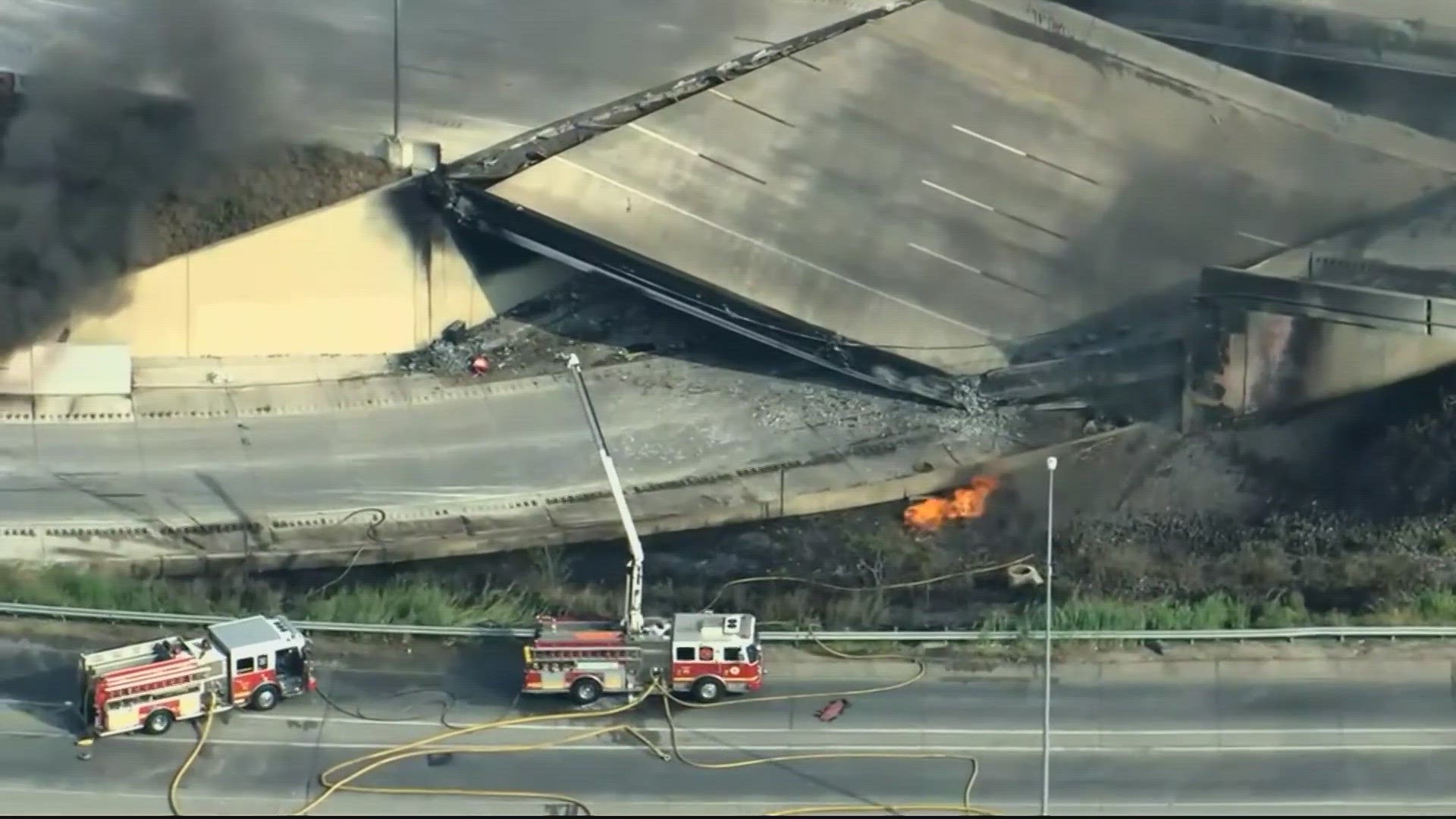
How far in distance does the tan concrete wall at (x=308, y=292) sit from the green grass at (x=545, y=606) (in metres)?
5.16

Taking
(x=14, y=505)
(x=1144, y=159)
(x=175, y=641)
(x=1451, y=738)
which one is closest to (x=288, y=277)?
(x=14, y=505)

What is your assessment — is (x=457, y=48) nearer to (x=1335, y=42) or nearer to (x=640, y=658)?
(x=1335, y=42)

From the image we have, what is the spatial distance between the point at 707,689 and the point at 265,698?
336 cm

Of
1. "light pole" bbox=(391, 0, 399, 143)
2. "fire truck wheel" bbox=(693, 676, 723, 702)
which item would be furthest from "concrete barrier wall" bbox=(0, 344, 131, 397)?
"fire truck wheel" bbox=(693, 676, 723, 702)

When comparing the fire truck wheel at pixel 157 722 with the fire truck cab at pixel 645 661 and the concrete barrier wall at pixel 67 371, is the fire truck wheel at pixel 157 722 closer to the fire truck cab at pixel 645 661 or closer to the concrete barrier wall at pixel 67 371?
the fire truck cab at pixel 645 661

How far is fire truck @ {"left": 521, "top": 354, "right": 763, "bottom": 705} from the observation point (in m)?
15.8

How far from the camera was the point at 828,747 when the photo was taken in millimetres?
15594

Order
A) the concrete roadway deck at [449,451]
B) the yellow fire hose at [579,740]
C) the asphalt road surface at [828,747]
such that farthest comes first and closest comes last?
the concrete roadway deck at [449,451] < the asphalt road surface at [828,747] < the yellow fire hose at [579,740]

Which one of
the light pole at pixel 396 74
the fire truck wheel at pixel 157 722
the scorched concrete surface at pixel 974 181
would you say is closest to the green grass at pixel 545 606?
the fire truck wheel at pixel 157 722

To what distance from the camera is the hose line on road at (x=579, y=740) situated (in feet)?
48.4

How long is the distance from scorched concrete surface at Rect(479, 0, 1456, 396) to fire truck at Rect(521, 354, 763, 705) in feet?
25.9

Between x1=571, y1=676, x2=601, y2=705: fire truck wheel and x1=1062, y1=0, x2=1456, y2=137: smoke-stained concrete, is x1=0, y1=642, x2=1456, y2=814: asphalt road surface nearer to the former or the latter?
x1=571, y1=676, x2=601, y2=705: fire truck wheel

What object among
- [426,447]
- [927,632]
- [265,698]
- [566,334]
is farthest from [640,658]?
[566,334]

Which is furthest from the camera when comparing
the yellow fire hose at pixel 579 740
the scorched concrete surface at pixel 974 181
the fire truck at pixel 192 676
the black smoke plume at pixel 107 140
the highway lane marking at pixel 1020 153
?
the highway lane marking at pixel 1020 153
